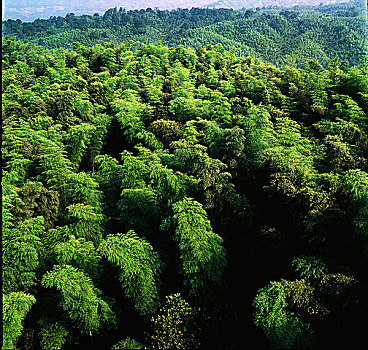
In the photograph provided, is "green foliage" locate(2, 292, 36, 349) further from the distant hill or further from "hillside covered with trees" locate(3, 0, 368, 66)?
"hillside covered with trees" locate(3, 0, 368, 66)

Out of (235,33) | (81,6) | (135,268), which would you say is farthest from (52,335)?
(235,33)

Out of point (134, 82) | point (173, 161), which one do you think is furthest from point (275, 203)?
point (134, 82)

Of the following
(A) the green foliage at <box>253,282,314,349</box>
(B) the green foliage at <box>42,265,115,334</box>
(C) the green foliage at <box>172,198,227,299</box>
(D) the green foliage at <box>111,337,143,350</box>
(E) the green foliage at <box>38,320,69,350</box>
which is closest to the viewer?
(A) the green foliage at <box>253,282,314,349</box>

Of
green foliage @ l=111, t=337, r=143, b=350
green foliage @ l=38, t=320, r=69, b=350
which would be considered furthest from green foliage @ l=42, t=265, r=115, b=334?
green foliage @ l=111, t=337, r=143, b=350

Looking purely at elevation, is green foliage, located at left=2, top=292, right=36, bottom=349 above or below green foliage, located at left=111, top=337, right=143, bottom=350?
above

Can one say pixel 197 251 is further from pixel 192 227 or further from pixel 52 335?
pixel 52 335

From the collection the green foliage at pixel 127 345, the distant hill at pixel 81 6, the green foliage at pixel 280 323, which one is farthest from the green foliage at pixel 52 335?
the distant hill at pixel 81 6

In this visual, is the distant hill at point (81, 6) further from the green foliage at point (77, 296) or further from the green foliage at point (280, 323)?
the green foliage at point (280, 323)
